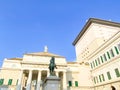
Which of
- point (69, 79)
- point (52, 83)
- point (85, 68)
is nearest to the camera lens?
point (52, 83)

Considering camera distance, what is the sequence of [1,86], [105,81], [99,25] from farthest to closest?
1. [99,25]
2. [1,86]
3. [105,81]

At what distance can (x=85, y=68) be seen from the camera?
109 ft

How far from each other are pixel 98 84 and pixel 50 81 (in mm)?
19983

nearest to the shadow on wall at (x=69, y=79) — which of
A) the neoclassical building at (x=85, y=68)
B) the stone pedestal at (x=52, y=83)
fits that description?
the neoclassical building at (x=85, y=68)

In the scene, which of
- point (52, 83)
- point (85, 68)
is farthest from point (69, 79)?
point (52, 83)

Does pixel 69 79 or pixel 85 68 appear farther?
pixel 85 68

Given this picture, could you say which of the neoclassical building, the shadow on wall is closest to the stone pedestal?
the neoclassical building

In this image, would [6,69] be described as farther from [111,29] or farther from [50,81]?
[111,29]

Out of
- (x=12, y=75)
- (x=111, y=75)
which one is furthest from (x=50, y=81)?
(x=12, y=75)

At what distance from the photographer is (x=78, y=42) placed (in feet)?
151

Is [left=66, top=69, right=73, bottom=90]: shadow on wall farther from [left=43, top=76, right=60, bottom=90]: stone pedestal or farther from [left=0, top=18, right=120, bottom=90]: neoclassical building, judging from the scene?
[left=43, top=76, right=60, bottom=90]: stone pedestal

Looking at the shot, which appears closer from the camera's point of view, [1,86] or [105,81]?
[105,81]

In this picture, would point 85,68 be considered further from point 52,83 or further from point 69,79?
point 52,83

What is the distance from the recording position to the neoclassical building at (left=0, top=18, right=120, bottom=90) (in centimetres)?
2402
